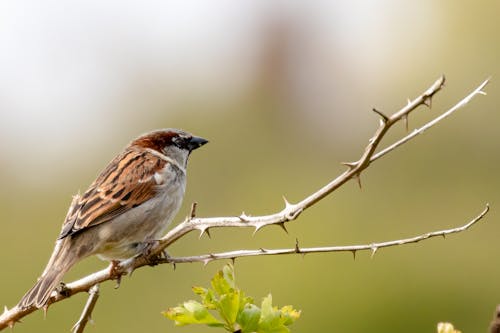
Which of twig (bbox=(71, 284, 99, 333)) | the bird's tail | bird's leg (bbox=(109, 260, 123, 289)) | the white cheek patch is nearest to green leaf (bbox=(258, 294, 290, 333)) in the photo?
twig (bbox=(71, 284, 99, 333))

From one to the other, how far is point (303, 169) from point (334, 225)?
514cm

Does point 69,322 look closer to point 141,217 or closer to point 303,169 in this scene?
point 141,217

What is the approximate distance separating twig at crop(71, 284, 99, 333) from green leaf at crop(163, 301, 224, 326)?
53 centimetres

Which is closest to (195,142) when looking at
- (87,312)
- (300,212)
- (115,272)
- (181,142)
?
(181,142)

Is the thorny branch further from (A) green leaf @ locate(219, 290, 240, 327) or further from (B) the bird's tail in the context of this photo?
(A) green leaf @ locate(219, 290, 240, 327)

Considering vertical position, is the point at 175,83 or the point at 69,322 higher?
the point at 175,83

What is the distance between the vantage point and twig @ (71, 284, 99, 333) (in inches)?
111

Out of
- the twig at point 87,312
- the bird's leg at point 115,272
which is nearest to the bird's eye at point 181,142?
the bird's leg at point 115,272

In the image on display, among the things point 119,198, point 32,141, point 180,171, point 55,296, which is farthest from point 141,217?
point 32,141

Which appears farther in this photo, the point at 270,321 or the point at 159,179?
the point at 159,179

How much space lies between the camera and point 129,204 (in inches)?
182

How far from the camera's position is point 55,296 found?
331cm

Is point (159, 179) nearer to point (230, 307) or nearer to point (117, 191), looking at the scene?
point (117, 191)

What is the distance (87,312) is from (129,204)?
174 cm
